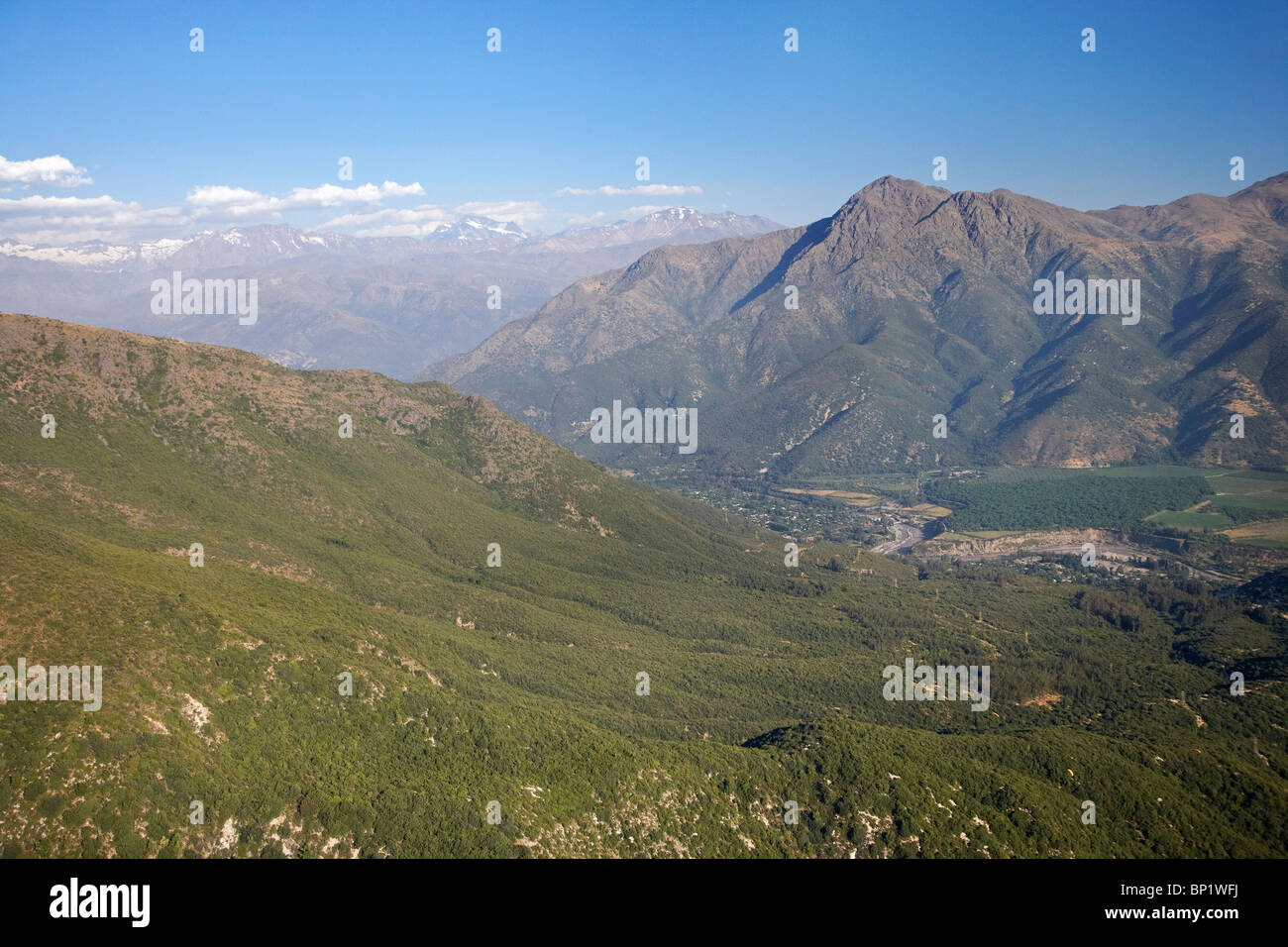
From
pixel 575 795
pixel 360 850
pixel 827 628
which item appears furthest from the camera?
pixel 827 628

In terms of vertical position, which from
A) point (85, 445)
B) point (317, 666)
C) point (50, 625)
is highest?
point (85, 445)

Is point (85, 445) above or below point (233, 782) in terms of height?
above

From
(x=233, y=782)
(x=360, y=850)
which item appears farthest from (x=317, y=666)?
(x=360, y=850)

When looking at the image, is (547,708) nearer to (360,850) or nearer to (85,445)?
(360,850)

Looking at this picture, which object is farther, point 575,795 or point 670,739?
point 670,739
